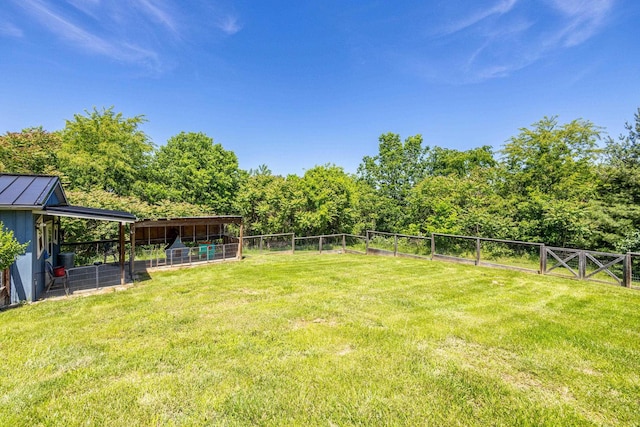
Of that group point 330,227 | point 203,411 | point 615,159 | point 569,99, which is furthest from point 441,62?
point 203,411

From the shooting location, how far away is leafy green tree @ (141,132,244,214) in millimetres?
22344

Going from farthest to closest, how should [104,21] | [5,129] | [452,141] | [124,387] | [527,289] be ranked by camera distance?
[452,141] → [5,129] → [104,21] → [527,289] → [124,387]

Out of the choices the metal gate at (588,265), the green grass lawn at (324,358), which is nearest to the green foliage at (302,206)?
the green grass lawn at (324,358)

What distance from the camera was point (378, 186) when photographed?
80.6 feet

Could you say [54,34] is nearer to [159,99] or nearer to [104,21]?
[104,21]

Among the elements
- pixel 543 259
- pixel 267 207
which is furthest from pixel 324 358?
pixel 267 207

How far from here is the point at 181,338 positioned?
15.1ft

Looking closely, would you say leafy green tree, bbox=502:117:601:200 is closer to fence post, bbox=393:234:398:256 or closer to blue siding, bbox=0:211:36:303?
fence post, bbox=393:234:398:256

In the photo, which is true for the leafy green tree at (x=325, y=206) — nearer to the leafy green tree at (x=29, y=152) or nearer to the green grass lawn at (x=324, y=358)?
the green grass lawn at (x=324, y=358)

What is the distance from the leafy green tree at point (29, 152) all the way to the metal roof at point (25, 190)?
35.9 ft

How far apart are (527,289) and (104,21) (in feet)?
61.3

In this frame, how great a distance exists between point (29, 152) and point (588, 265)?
2704 centimetres

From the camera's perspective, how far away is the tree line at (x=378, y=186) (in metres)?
14.4

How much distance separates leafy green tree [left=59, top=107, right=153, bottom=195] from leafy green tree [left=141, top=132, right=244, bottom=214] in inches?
57.4
